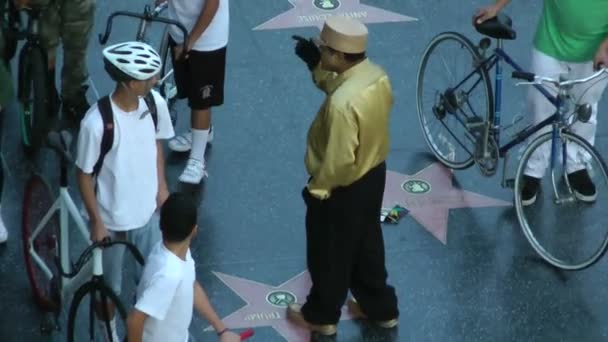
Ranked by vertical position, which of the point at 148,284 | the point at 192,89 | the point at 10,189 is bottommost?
the point at 10,189

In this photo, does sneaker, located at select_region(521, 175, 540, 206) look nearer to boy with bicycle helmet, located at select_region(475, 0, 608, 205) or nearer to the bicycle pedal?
boy with bicycle helmet, located at select_region(475, 0, 608, 205)

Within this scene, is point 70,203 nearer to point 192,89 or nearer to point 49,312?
point 49,312

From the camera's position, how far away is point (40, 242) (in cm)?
673

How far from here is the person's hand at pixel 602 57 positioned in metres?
7.30

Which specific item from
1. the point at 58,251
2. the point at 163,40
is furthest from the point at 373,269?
the point at 163,40

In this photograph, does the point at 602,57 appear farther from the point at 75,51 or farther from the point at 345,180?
the point at 75,51

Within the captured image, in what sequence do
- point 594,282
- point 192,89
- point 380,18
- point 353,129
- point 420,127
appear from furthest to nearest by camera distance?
point 380,18, point 420,127, point 192,89, point 594,282, point 353,129

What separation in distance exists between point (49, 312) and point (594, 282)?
3.20 m

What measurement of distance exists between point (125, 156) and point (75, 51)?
293 cm

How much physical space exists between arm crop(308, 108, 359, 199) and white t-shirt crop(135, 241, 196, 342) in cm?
101

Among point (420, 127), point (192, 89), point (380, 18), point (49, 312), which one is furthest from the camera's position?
point (380, 18)

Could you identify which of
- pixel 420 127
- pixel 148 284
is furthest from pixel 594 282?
pixel 148 284

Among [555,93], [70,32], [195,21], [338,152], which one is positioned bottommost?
[70,32]

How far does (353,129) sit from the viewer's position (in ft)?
19.5
